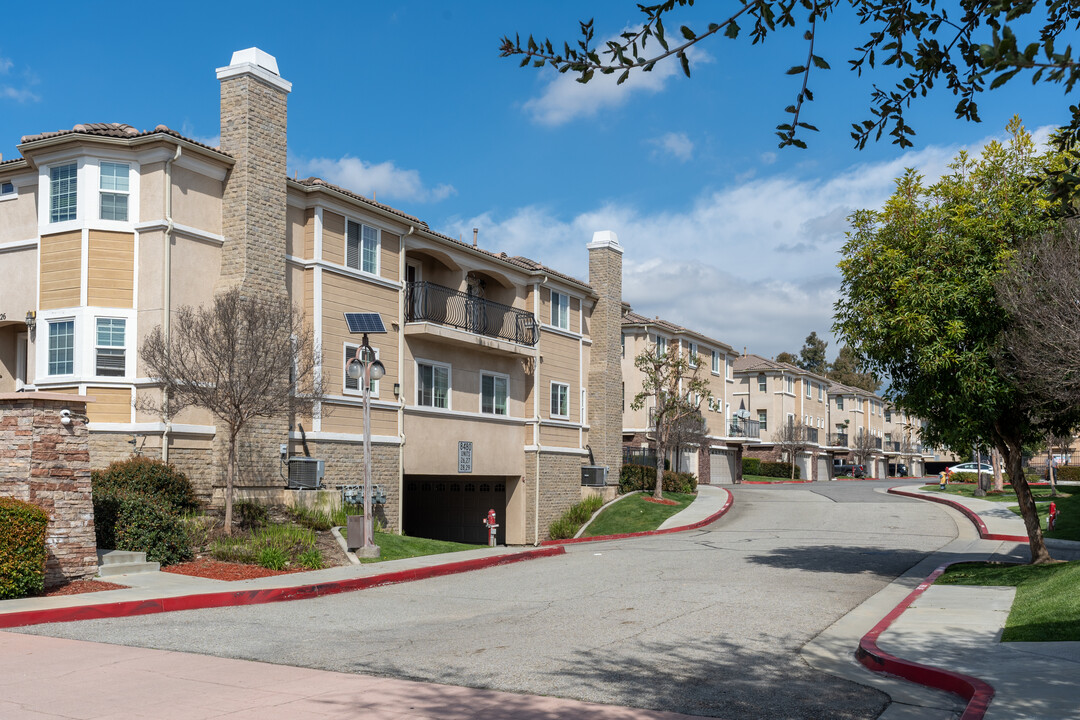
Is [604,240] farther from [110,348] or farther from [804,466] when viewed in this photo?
[804,466]

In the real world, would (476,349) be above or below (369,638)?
above

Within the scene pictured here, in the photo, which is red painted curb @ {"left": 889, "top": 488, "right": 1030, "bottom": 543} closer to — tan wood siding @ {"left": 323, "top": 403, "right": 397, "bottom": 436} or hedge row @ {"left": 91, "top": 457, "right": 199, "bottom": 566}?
tan wood siding @ {"left": 323, "top": 403, "right": 397, "bottom": 436}

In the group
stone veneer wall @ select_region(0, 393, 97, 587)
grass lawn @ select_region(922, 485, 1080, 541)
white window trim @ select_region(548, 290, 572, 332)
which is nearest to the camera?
stone veneer wall @ select_region(0, 393, 97, 587)

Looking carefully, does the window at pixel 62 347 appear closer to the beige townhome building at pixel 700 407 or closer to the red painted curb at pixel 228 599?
the red painted curb at pixel 228 599

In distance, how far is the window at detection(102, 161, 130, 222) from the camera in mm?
21062

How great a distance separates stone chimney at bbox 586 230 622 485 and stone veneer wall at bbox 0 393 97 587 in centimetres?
2491

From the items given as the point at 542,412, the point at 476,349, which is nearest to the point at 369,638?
the point at 476,349

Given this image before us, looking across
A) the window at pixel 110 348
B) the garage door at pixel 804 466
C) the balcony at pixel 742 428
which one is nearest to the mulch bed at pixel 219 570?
the window at pixel 110 348

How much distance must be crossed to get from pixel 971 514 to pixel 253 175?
87.7 ft

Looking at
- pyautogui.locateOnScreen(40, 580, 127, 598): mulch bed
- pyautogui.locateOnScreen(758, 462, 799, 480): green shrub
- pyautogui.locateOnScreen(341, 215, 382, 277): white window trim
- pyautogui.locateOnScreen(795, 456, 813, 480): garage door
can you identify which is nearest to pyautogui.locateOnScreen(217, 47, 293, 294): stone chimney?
pyautogui.locateOnScreen(341, 215, 382, 277): white window trim

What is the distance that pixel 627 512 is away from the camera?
117ft

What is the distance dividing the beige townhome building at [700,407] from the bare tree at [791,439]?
3855mm

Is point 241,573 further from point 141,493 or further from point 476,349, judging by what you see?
point 476,349

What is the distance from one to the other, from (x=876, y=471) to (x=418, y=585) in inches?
3489
